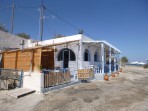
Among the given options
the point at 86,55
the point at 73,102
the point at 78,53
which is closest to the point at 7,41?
the point at 78,53

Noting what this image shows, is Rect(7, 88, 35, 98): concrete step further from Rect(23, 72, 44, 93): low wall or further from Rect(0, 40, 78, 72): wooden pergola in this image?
Rect(0, 40, 78, 72): wooden pergola

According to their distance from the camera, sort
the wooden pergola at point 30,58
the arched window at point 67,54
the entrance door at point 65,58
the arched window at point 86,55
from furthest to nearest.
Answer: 1. the entrance door at point 65,58
2. the arched window at point 86,55
3. the arched window at point 67,54
4. the wooden pergola at point 30,58

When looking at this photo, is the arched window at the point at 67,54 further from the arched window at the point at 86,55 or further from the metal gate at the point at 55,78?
the metal gate at the point at 55,78

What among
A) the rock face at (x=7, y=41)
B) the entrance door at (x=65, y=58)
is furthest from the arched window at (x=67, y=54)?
the rock face at (x=7, y=41)

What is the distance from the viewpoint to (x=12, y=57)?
12422 millimetres

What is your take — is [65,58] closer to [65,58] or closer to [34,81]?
[65,58]

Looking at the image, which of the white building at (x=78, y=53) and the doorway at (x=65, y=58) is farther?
the doorway at (x=65, y=58)

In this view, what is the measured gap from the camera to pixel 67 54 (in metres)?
16.4

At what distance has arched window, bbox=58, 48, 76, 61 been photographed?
52.3ft

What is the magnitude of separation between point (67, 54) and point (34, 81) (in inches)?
287

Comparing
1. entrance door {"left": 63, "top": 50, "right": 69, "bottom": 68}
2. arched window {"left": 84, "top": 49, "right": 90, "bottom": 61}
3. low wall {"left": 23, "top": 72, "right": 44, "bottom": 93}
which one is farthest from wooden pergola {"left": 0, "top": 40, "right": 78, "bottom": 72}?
arched window {"left": 84, "top": 49, "right": 90, "bottom": 61}

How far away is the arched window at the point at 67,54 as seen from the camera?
627 inches

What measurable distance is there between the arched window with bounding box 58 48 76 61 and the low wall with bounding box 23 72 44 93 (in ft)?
21.3

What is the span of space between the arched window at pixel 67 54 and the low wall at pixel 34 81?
6481 millimetres
